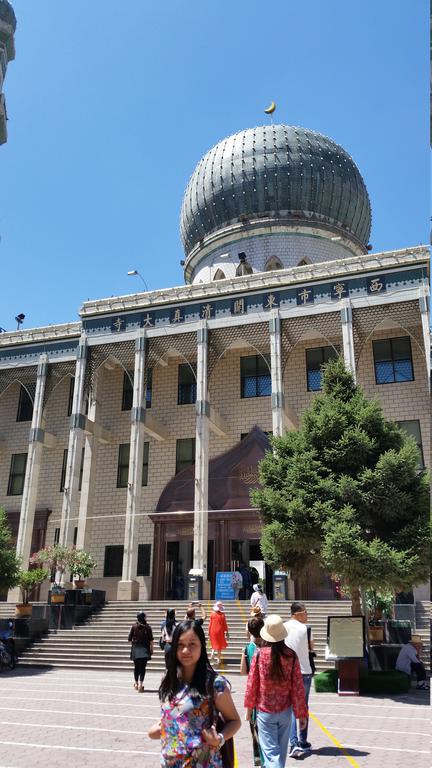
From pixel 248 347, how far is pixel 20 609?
14872mm

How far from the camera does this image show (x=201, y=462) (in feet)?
85.3

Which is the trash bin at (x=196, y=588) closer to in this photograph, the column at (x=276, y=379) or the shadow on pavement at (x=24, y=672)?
the column at (x=276, y=379)

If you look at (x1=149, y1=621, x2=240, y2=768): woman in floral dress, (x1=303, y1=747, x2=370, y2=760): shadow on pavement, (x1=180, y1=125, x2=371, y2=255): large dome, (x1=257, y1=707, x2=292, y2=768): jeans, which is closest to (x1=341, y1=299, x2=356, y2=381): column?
(x1=180, y1=125, x2=371, y2=255): large dome

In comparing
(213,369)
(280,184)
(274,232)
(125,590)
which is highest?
(280,184)

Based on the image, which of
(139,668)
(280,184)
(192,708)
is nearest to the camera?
(192,708)

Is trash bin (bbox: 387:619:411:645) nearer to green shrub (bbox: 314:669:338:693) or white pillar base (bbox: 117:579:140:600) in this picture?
green shrub (bbox: 314:669:338:693)

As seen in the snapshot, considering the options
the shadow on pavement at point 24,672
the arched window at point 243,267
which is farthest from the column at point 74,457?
the arched window at point 243,267

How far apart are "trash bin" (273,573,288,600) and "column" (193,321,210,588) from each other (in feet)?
9.22

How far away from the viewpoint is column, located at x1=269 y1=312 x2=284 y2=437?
25047mm

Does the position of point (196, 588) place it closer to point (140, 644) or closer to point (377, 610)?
point (377, 610)

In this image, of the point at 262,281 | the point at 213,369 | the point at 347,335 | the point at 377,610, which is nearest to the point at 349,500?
the point at 377,610

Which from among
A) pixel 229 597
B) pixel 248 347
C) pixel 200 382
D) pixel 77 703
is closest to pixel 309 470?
pixel 77 703

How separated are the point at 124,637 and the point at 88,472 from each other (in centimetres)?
1020

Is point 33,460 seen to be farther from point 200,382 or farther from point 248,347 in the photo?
point 248,347
